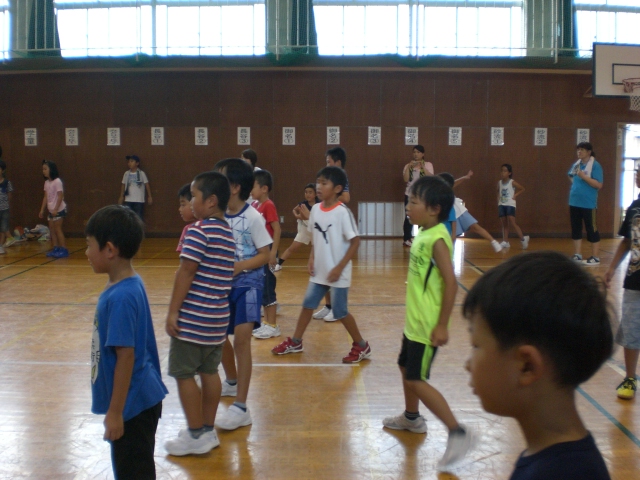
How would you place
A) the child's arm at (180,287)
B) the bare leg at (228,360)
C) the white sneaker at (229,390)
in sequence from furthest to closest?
1. the white sneaker at (229,390)
2. the bare leg at (228,360)
3. the child's arm at (180,287)

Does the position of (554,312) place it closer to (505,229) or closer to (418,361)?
(418,361)

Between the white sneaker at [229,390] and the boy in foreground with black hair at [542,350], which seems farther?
the white sneaker at [229,390]

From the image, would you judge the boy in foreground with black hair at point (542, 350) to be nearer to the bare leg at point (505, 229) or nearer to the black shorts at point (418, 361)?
the black shorts at point (418, 361)

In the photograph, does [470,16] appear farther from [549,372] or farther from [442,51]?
[549,372]

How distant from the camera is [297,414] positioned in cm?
372

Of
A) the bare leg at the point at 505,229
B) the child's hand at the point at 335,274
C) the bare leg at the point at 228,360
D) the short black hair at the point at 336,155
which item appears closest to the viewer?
the bare leg at the point at 228,360

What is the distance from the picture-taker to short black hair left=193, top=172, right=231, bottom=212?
3.04m

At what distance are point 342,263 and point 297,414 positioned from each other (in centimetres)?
115

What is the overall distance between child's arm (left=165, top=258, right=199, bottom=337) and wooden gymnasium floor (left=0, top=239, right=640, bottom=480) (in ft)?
2.33

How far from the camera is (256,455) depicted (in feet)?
10.4

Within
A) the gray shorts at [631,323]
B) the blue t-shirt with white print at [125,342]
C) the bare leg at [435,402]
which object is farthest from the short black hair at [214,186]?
the gray shorts at [631,323]

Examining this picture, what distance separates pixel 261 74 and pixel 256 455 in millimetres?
10548

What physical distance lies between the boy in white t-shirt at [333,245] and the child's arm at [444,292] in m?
1.40

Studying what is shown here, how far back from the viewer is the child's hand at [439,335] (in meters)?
3.02
